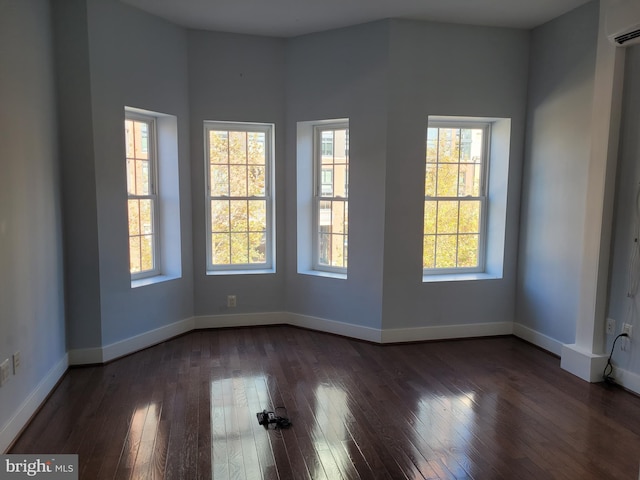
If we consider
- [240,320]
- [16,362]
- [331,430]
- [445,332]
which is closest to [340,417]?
[331,430]

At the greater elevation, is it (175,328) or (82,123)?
(82,123)

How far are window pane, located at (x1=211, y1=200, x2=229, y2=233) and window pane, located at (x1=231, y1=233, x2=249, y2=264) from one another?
0.15m

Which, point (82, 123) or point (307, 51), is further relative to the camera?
point (307, 51)

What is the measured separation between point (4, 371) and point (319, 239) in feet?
9.53

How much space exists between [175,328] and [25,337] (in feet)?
5.40

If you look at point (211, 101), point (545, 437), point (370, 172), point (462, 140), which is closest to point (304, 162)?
point (370, 172)

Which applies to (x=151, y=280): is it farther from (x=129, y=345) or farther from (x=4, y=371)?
(x=4, y=371)

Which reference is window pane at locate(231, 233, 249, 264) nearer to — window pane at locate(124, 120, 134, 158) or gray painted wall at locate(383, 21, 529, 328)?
window pane at locate(124, 120, 134, 158)

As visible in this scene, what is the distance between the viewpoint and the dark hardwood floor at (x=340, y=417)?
2.32 meters

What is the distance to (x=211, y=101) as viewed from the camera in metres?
4.29

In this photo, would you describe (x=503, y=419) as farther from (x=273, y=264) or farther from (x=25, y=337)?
(x=25, y=337)

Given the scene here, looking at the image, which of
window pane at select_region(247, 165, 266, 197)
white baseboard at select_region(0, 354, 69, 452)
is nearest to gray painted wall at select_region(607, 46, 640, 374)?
window pane at select_region(247, 165, 266, 197)

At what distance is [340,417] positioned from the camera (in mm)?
2805

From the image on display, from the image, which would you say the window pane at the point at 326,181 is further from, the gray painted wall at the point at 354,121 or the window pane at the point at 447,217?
the window pane at the point at 447,217
